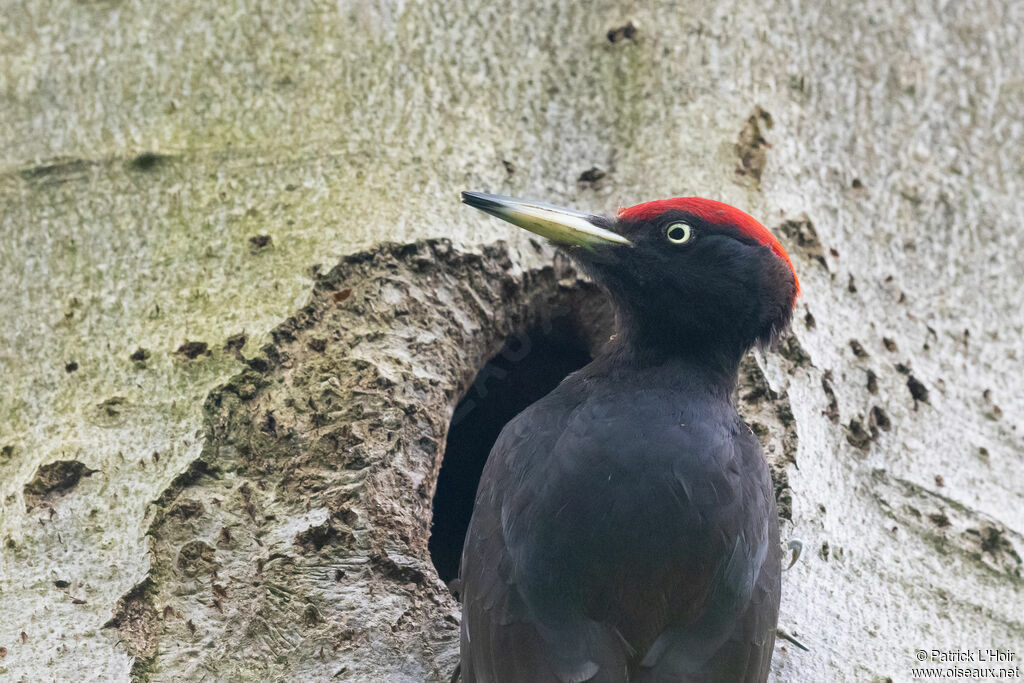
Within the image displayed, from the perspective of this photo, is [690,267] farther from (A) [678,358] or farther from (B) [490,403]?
(B) [490,403]

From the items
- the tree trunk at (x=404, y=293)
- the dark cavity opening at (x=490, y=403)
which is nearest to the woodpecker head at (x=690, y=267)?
the tree trunk at (x=404, y=293)

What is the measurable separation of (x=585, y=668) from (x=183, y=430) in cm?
124

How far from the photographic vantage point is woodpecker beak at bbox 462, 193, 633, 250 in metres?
3.06

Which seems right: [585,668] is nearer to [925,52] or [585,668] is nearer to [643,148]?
[643,148]

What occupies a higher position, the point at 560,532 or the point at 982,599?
the point at 560,532

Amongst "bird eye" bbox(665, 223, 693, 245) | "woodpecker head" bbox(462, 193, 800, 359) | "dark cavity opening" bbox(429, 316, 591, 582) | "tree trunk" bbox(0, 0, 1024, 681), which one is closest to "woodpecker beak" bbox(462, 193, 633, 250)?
"woodpecker head" bbox(462, 193, 800, 359)

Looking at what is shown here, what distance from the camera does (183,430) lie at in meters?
3.00

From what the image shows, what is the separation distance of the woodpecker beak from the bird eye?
0.12 meters

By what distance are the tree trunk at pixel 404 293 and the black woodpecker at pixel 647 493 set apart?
195 mm

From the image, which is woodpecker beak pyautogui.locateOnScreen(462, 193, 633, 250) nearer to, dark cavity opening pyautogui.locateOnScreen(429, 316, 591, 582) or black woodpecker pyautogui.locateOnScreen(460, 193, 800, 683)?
black woodpecker pyautogui.locateOnScreen(460, 193, 800, 683)

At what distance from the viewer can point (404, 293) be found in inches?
130

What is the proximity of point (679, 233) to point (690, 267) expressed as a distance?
0.11 m

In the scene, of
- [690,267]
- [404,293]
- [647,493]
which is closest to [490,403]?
[404,293]

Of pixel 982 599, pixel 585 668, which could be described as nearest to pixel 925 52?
A: pixel 982 599
